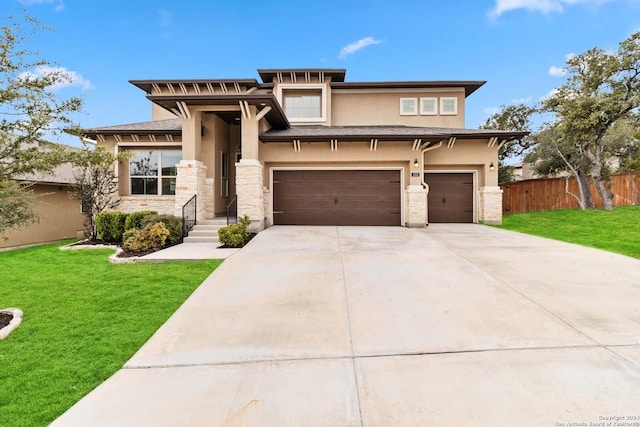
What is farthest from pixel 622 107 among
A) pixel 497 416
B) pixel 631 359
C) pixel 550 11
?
pixel 497 416

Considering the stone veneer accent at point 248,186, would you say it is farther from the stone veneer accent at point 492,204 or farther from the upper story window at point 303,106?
the stone veneer accent at point 492,204

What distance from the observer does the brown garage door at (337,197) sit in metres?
12.6

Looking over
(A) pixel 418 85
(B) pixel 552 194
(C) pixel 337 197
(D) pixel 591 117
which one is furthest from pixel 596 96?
(C) pixel 337 197

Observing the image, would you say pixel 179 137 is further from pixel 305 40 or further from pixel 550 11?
pixel 550 11

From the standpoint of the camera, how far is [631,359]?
2793 millimetres

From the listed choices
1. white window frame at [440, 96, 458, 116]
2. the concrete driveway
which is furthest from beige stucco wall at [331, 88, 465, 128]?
the concrete driveway

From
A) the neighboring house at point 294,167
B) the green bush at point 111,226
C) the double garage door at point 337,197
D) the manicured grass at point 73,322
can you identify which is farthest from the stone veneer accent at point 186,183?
the manicured grass at point 73,322

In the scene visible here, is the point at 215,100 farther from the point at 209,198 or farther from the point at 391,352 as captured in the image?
the point at 391,352

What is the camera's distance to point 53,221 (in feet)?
41.3

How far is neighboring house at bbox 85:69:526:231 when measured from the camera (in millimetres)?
10414

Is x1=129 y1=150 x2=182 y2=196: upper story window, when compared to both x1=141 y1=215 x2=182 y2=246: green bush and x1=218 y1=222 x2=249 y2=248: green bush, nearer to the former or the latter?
x1=141 y1=215 x2=182 y2=246: green bush

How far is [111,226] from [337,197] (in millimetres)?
8107

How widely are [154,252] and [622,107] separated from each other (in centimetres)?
1856

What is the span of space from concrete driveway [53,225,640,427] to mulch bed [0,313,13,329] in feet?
6.79
